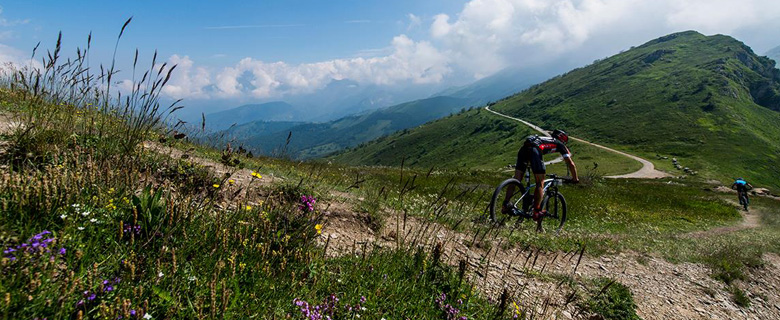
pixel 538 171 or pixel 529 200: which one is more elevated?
pixel 538 171

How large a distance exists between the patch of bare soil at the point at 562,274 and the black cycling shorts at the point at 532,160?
2456 millimetres

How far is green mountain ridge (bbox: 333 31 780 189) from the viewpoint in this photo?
9438cm

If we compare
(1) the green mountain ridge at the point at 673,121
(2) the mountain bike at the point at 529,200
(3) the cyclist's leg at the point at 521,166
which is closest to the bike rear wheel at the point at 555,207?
(2) the mountain bike at the point at 529,200

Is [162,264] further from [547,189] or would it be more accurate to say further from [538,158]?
[547,189]

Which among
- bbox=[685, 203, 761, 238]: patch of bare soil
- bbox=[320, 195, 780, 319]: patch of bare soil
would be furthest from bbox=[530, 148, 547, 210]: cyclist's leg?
bbox=[685, 203, 761, 238]: patch of bare soil

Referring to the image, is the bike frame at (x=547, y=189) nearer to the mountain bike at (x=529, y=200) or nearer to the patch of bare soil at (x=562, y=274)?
the mountain bike at (x=529, y=200)

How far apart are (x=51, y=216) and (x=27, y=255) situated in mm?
878

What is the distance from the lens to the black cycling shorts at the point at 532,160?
10.2 m

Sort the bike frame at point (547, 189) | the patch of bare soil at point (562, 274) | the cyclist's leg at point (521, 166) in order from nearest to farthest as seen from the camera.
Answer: the patch of bare soil at point (562, 274) → the cyclist's leg at point (521, 166) → the bike frame at point (547, 189)

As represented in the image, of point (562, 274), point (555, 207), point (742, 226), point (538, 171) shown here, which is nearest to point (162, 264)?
point (562, 274)

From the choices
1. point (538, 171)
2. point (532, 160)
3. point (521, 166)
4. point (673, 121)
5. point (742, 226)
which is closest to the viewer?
point (538, 171)

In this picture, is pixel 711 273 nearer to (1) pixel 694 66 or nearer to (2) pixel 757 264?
(2) pixel 757 264

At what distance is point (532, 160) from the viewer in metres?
10.3

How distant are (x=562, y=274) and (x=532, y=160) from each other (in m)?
3.89
